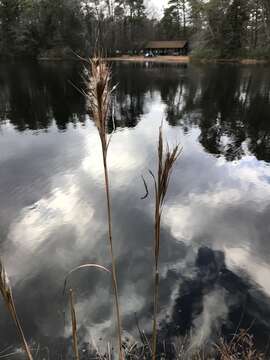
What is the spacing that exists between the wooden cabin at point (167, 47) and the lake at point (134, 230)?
180 ft

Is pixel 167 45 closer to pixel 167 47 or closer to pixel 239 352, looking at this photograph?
pixel 167 47

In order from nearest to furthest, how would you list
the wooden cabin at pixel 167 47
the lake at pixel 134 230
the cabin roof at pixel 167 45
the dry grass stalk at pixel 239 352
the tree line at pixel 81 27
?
the dry grass stalk at pixel 239 352 < the lake at pixel 134 230 < the tree line at pixel 81 27 < the cabin roof at pixel 167 45 < the wooden cabin at pixel 167 47

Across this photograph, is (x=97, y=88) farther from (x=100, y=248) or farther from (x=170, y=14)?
(x=170, y=14)

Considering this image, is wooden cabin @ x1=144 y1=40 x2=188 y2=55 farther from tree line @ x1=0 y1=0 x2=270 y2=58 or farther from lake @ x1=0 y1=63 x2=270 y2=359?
lake @ x1=0 y1=63 x2=270 y2=359

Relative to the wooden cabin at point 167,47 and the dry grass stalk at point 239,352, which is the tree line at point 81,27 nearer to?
the wooden cabin at point 167,47

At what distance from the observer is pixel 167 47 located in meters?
63.8

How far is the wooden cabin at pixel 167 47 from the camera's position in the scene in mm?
63250

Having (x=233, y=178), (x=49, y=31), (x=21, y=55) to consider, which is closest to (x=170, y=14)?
(x=49, y=31)

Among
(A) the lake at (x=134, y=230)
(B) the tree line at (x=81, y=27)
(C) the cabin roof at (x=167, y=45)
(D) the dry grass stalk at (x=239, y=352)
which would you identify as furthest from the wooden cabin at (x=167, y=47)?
(D) the dry grass stalk at (x=239, y=352)

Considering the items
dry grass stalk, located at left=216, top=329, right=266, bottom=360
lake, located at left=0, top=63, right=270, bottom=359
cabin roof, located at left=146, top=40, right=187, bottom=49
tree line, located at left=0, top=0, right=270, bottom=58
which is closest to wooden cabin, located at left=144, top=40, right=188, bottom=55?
cabin roof, located at left=146, top=40, right=187, bottom=49

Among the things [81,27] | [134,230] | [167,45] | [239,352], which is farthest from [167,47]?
[239,352]

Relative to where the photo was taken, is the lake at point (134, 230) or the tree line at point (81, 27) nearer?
the lake at point (134, 230)

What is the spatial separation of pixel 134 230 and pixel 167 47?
65.0 m

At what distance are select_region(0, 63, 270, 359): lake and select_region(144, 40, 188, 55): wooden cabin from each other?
180ft
